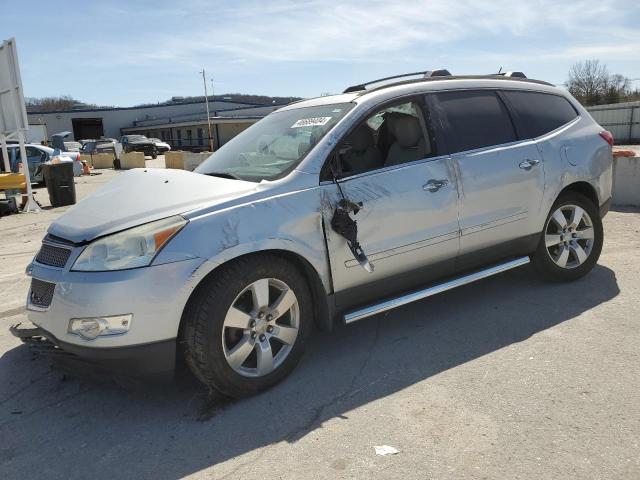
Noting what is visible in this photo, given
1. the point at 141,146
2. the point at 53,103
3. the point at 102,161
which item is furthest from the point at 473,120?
the point at 53,103

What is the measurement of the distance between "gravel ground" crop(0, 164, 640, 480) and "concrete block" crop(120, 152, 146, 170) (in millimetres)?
29316

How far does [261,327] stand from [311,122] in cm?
152

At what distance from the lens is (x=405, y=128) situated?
4.03 metres

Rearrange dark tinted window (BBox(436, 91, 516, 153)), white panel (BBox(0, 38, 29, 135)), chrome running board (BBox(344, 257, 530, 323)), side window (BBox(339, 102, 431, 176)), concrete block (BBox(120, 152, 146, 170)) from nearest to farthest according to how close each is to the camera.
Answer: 1. chrome running board (BBox(344, 257, 530, 323))
2. side window (BBox(339, 102, 431, 176))
3. dark tinted window (BBox(436, 91, 516, 153))
4. white panel (BBox(0, 38, 29, 135))
5. concrete block (BBox(120, 152, 146, 170))

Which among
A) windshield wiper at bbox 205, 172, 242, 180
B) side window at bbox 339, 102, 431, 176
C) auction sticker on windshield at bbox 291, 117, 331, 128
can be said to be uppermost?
auction sticker on windshield at bbox 291, 117, 331, 128

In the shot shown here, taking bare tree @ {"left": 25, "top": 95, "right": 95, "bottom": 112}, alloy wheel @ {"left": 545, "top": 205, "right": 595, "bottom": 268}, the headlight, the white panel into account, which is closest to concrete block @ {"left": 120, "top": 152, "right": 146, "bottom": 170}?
the white panel

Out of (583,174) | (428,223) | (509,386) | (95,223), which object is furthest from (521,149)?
(95,223)

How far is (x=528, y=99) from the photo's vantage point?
15.4 ft

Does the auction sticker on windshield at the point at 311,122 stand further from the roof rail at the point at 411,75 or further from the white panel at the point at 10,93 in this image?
the white panel at the point at 10,93

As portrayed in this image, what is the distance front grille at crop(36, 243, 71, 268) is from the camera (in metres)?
3.01

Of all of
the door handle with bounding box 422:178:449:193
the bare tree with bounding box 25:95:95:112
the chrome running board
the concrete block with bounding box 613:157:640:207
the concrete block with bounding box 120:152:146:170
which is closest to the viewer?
the chrome running board

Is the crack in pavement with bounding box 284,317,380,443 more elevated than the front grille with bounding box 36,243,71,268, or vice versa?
the front grille with bounding box 36,243,71,268

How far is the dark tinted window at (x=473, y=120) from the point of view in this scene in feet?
13.4

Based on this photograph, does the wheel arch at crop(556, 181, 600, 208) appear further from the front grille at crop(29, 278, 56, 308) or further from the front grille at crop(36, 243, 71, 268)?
the front grille at crop(29, 278, 56, 308)
